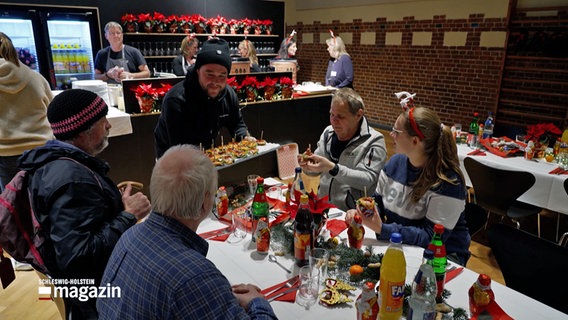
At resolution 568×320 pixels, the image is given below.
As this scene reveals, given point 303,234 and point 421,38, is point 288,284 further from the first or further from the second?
point 421,38

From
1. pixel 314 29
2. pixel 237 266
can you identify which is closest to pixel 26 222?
pixel 237 266

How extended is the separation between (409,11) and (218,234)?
6.79 m

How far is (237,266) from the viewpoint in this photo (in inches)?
67.1

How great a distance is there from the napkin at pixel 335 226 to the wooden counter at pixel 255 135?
150 centimetres

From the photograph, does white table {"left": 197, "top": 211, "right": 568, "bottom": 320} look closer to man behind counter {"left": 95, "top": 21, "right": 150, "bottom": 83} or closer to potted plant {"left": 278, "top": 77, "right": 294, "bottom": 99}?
potted plant {"left": 278, "top": 77, "right": 294, "bottom": 99}

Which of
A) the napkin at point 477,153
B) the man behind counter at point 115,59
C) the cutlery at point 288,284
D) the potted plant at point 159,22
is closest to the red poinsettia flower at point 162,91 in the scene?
the man behind counter at point 115,59

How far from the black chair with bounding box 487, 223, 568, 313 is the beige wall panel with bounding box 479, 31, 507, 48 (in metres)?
5.41

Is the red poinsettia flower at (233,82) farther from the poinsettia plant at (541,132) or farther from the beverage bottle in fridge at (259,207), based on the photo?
the poinsettia plant at (541,132)

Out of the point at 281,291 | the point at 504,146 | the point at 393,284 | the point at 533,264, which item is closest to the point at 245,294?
the point at 281,291

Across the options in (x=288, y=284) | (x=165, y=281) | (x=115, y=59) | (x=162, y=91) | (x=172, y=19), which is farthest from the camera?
(x=172, y=19)

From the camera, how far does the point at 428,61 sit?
23.5 ft

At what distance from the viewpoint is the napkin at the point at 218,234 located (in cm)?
193

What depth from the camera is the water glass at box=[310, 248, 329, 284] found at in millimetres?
1515

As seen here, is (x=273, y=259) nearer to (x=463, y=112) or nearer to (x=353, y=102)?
(x=353, y=102)
